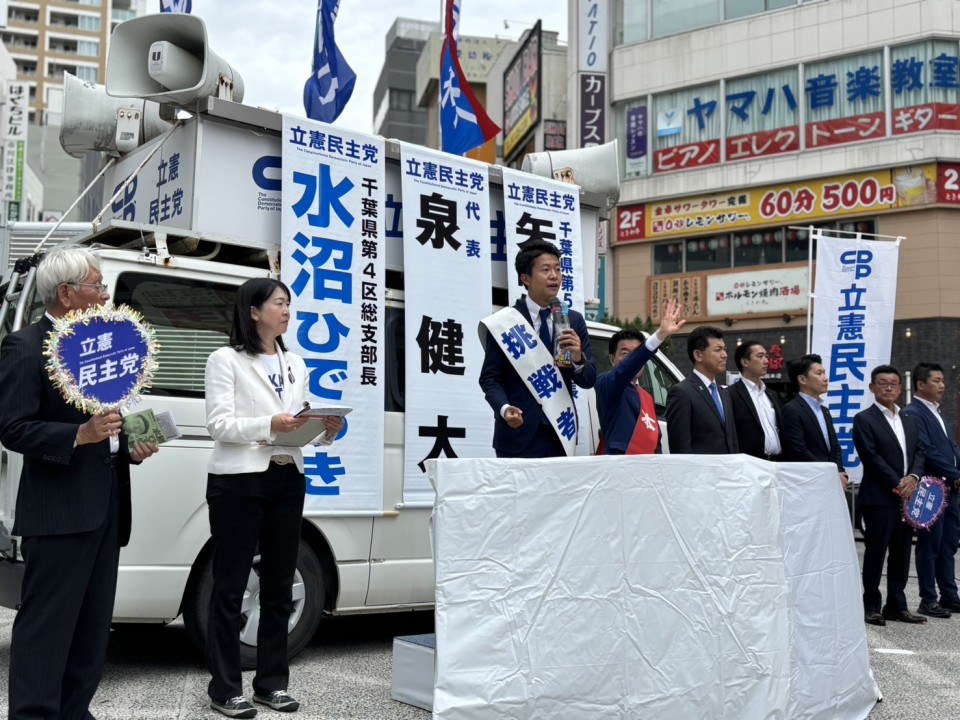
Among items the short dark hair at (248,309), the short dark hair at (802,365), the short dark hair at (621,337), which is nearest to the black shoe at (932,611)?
Answer: the short dark hair at (802,365)

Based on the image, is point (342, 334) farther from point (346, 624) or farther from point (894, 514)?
point (894, 514)

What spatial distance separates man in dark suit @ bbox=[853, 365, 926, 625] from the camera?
7.25 m

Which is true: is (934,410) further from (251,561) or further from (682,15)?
(682,15)

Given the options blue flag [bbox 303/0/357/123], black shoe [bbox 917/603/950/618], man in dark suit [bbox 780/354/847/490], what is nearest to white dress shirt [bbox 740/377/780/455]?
man in dark suit [bbox 780/354/847/490]

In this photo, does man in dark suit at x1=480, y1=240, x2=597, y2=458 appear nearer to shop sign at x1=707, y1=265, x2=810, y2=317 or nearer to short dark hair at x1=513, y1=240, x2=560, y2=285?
short dark hair at x1=513, y1=240, x2=560, y2=285

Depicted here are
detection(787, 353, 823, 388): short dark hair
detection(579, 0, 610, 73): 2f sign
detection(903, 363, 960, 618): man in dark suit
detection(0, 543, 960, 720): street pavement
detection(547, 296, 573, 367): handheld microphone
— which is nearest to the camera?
detection(0, 543, 960, 720): street pavement

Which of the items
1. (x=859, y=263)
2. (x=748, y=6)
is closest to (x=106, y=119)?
(x=859, y=263)

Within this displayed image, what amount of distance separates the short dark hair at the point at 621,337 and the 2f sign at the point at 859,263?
320 inches

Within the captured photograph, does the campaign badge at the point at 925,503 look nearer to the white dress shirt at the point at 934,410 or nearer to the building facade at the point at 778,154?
the white dress shirt at the point at 934,410

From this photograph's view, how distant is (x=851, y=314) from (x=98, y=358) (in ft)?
38.2

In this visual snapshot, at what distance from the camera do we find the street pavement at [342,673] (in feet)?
14.4

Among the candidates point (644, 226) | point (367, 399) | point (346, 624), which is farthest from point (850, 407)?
point (644, 226)

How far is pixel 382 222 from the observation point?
5.66 meters

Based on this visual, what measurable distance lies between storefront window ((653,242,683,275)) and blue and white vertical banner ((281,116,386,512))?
1945cm
